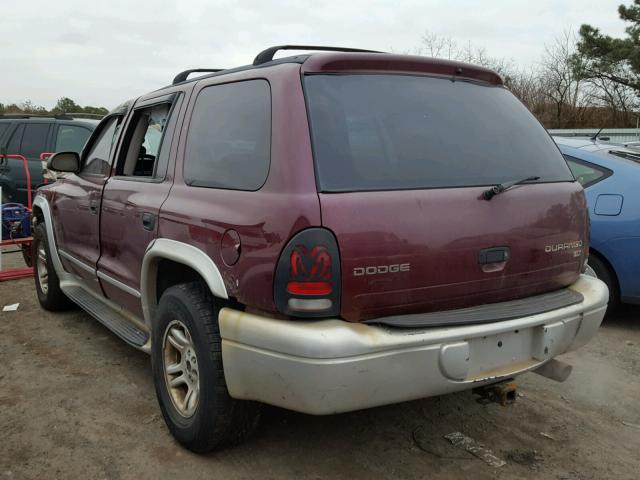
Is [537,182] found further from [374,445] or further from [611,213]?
[611,213]

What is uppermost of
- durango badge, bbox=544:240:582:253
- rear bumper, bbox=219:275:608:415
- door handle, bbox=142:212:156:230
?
door handle, bbox=142:212:156:230

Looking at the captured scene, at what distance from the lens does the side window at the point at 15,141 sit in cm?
977

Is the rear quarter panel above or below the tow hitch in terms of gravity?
above

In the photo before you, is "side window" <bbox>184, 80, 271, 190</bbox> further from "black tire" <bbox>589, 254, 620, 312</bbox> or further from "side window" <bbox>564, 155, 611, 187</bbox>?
"black tire" <bbox>589, 254, 620, 312</bbox>

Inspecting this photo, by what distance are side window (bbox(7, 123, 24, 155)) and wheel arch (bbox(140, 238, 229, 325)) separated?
304 inches

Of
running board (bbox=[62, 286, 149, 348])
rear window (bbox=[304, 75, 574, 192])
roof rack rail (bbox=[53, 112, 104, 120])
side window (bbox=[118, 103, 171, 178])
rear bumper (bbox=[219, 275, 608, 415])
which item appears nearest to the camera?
rear bumper (bbox=[219, 275, 608, 415])

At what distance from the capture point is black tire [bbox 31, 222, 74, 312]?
16.5ft

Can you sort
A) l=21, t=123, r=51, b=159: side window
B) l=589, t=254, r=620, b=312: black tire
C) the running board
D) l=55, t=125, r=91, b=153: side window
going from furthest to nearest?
1. l=21, t=123, r=51, b=159: side window
2. l=55, t=125, r=91, b=153: side window
3. l=589, t=254, r=620, b=312: black tire
4. the running board

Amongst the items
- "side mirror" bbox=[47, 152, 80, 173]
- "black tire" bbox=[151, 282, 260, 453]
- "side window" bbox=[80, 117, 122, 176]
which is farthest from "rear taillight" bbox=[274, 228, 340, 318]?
"side mirror" bbox=[47, 152, 80, 173]

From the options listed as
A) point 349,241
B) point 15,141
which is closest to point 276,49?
point 349,241

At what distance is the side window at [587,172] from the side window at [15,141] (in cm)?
843

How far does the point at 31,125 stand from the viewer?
9711 mm

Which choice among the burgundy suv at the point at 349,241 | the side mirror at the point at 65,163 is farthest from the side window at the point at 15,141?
the burgundy suv at the point at 349,241

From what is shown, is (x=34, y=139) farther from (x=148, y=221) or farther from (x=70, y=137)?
(x=148, y=221)
